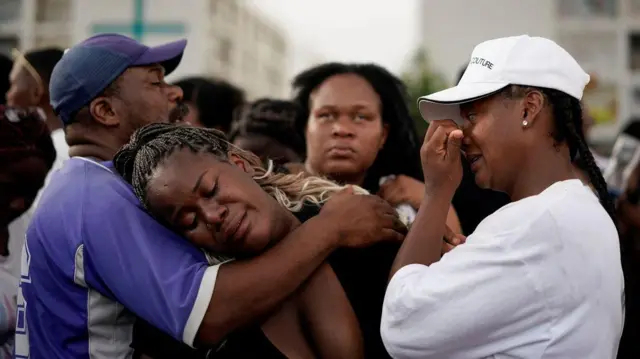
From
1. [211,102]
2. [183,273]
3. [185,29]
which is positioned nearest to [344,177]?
[183,273]

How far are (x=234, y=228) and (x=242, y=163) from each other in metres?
0.29

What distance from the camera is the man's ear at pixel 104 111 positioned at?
2703 mm

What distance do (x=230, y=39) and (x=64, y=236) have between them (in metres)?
37.0

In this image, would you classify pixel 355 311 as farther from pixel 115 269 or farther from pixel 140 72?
pixel 140 72

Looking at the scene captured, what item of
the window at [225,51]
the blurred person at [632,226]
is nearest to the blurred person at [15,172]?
the blurred person at [632,226]

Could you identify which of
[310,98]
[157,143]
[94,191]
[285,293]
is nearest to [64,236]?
[94,191]

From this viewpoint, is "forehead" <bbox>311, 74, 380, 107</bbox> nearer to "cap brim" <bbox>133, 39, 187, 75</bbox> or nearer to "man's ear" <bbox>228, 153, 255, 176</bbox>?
"cap brim" <bbox>133, 39, 187, 75</bbox>

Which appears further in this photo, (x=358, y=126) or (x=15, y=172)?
(x=358, y=126)

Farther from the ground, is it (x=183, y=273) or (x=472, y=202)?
(x=183, y=273)

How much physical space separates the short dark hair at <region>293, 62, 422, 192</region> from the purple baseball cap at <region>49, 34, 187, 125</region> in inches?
45.3

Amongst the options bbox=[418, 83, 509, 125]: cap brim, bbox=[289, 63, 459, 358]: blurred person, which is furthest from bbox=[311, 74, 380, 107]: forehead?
bbox=[418, 83, 509, 125]: cap brim

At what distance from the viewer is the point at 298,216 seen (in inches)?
93.1

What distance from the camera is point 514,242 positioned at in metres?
2.04

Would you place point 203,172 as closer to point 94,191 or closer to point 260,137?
point 94,191
